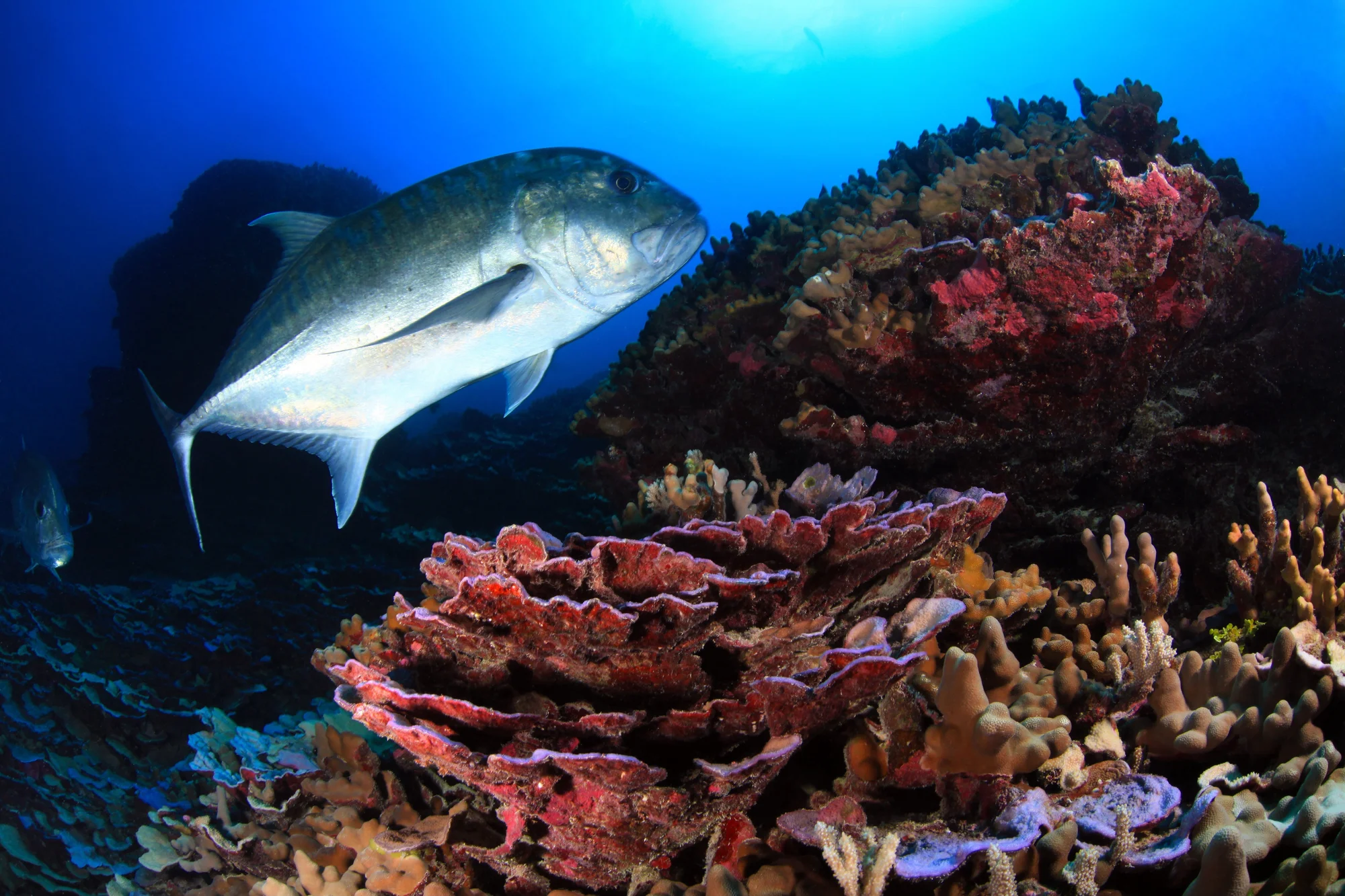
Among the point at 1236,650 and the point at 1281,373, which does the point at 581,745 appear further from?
the point at 1281,373

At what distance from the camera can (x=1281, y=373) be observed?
3.52 meters

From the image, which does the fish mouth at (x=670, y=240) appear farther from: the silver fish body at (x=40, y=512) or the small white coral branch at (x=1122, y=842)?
the silver fish body at (x=40, y=512)

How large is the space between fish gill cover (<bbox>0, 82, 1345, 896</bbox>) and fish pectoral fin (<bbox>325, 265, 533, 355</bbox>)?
1.09 meters

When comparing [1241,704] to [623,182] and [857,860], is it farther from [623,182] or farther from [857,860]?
[623,182]

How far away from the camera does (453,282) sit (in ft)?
8.38

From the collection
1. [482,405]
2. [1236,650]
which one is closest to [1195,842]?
[1236,650]

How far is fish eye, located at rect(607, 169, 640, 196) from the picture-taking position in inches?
104

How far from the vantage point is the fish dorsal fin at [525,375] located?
2.91m

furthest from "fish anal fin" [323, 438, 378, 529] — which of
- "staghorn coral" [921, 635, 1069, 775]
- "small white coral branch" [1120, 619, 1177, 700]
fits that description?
"small white coral branch" [1120, 619, 1177, 700]

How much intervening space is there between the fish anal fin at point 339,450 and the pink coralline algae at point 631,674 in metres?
1.43

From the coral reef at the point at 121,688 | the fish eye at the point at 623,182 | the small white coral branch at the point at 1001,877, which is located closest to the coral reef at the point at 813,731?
the small white coral branch at the point at 1001,877

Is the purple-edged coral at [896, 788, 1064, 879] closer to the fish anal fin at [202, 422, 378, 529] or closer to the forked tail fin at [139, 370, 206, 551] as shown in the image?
the fish anal fin at [202, 422, 378, 529]

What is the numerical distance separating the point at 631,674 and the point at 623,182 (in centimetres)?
215

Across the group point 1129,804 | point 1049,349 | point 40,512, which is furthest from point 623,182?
point 40,512
